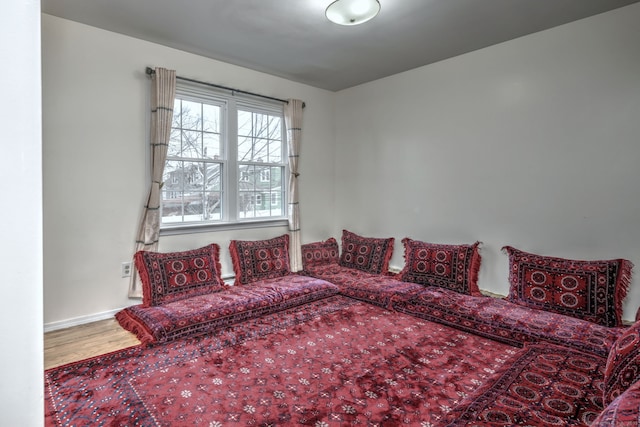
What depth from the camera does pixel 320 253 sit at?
443cm

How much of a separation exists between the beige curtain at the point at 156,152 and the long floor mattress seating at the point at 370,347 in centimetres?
25

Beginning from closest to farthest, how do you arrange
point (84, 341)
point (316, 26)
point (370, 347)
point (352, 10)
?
point (352, 10) < point (370, 347) < point (84, 341) < point (316, 26)

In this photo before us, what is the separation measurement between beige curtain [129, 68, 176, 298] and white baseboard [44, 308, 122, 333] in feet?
0.75

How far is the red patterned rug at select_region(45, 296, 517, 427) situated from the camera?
1.74m

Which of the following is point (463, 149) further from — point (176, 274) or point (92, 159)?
point (92, 159)

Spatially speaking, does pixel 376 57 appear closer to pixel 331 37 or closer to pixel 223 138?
pixel 331 37

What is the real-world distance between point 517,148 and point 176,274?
344 cm

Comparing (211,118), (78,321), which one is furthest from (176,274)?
(211,118)

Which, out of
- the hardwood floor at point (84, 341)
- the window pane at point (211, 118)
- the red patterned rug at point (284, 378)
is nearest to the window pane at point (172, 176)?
the window pane at point (211, 118)

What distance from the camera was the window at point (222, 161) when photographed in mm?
3537

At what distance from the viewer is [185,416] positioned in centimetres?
172

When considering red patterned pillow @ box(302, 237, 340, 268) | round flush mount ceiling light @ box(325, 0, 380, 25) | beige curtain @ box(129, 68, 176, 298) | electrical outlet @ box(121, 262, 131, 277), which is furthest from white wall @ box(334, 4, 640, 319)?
electrical outlet @ box(121, 262, 131, 277)

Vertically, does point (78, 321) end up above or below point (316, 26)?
below

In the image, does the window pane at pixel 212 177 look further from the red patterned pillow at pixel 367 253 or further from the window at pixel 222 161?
the red patterned pillow at pixel 367 253
